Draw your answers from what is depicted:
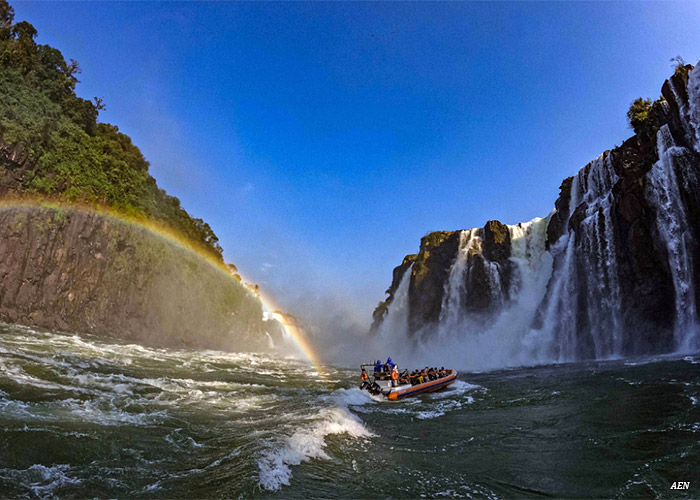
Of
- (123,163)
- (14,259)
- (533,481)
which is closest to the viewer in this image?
(533,481)

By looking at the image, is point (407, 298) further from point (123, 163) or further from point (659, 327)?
point (123, 163)

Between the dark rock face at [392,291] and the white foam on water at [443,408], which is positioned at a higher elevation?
the dark rock face at [392,291]

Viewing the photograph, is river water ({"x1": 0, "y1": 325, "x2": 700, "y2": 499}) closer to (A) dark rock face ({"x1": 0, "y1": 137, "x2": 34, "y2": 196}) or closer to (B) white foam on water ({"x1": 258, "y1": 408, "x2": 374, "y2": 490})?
(B) white foam on water ({"x1": 258, "y1": 408, "x2": 374, "y2": 490})

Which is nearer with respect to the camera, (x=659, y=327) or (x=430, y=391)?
(x=430, y=391)

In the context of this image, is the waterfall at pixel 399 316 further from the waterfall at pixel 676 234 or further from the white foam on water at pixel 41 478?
the white foam on water at pixel 41 478

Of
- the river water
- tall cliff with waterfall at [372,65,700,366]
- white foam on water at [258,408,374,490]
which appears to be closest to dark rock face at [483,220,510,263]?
tall cliff with waterfall at [372,65,700,366]

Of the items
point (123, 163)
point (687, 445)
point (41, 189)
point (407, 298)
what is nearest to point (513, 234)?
point (407, 298)

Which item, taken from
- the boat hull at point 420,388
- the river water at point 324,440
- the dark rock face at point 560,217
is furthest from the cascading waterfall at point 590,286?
the boat hull at point 420,388
